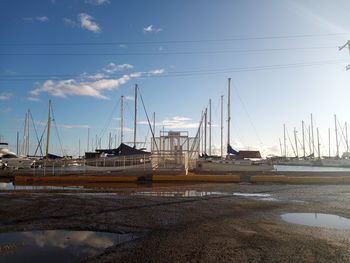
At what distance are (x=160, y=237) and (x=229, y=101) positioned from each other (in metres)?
45.5

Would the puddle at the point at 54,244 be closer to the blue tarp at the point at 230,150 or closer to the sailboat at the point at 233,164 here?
the sailboat at the point at 233,164

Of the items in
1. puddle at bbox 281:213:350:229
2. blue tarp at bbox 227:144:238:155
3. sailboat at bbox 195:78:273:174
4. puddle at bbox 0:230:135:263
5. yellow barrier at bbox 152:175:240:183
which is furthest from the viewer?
blue tarp at bbox 227:144:238:155

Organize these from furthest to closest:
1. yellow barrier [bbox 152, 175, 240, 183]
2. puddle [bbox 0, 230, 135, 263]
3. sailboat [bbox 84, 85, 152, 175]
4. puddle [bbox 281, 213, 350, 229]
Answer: sailboat [bbox 84, 85, 152, 175], yellow barrier [bbox 152, 175, 240, 183], puddle [bbox 281, 213, 350, 229], puddle [bbox 0, 230, 135, 263]

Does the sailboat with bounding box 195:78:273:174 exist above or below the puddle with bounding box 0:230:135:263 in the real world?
above

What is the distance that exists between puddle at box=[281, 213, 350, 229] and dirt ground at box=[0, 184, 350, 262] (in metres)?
0.45

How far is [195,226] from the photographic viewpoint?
9805 mm

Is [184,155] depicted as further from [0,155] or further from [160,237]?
[0,155]

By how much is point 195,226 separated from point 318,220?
13.9ft

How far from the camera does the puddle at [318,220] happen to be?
10.4m

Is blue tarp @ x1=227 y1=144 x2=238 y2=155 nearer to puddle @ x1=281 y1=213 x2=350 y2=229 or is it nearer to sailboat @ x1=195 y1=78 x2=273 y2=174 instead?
sailboat @ x1=195 y1=78 x2=273 y2=174

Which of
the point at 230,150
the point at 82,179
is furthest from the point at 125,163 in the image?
the point at 230,150

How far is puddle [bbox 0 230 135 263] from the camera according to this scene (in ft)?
22.9

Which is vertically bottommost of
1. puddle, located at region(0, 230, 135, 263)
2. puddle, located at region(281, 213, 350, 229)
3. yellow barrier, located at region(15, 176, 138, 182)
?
puddle, located at region(281, 213, 350, 229)

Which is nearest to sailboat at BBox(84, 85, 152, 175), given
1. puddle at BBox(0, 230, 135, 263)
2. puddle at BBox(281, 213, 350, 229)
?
puddle at BBox(281, 213, 350, 229)
